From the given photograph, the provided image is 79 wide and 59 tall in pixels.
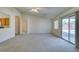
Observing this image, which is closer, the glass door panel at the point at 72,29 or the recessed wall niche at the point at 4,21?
the glass door panel at the point at 72,29

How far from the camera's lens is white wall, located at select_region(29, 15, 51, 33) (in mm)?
15762

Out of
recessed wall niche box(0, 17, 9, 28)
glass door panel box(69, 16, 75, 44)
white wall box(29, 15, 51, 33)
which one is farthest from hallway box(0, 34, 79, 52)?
white wall box(29, 15, 51, 33)

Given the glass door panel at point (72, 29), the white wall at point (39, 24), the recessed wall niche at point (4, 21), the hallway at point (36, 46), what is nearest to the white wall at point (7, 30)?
the hallway at point (36, 46)

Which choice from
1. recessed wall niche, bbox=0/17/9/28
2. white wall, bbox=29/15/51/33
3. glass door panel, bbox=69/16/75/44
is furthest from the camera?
white wall, bbox=29/15/51/33

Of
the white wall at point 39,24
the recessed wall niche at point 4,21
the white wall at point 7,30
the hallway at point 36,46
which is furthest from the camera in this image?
the white wall at point 39,24

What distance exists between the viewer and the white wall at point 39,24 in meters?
15.8

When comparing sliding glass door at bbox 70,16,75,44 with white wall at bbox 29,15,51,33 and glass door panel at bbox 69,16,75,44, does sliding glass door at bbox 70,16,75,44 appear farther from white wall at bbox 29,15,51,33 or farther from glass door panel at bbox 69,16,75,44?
white wall at bbox 29,15,51,33

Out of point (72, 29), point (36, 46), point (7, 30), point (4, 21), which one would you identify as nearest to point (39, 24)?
point (4, 21)

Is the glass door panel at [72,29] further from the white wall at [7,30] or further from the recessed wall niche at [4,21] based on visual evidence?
the recessed wall niche at [4,21]
